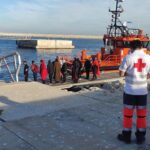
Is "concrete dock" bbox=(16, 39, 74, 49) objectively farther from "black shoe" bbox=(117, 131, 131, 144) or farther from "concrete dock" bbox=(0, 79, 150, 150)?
"black shoe" bbox=(117, 131, 131, 144)

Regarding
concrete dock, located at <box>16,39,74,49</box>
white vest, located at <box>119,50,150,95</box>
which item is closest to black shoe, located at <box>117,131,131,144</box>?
white vest, located at <box>119,50,150,95</box>

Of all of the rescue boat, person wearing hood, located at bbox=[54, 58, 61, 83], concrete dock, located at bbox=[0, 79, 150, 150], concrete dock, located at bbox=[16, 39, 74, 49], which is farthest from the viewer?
concrete dock, located at bbox=[16, 39, 74, 49]

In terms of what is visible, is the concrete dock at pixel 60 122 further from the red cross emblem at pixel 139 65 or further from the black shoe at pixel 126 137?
the red cross emblem at pixel 139 65

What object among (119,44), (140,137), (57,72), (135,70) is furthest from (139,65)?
(119,44)

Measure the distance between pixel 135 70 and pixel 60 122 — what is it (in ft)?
6.01

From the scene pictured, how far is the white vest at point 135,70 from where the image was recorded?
5.43 m

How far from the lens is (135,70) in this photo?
5.45 m

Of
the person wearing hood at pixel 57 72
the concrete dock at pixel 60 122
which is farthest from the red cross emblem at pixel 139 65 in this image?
the person wearing hood at pixel 57 72

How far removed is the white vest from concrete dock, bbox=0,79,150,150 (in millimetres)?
794

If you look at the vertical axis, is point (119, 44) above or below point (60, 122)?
above

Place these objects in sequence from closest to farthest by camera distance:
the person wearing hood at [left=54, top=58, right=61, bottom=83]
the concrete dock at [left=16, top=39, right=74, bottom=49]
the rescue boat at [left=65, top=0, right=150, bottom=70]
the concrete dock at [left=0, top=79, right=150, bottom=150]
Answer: the concrete dock at [left=0, top=79, right=150, bottom=150]
the person wearing hood at [left=54, top=58, right=61, bottom=83]
the rescue boat at [left=65, top=0, right=150, bottom=70]
the concrete dock at [left=16, top=39, right=74, bottom=49]

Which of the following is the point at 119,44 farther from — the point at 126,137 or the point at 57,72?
the point at 126,137

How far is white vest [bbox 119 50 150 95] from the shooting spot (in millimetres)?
5430

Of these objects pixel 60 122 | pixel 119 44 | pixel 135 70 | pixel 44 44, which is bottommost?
pixel 44 44
